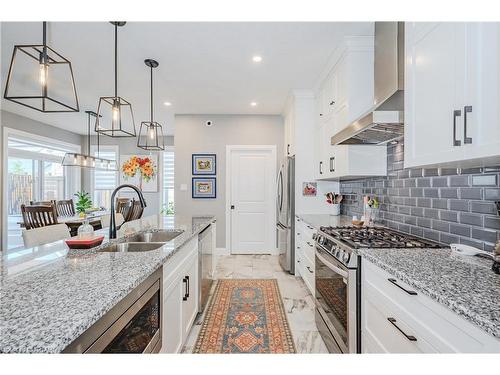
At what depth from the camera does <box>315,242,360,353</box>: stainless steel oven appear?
5.22 ft

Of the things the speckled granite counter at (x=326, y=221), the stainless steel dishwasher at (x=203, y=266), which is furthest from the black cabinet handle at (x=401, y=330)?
the stainless steel dishwasher at (x=203, y=266)

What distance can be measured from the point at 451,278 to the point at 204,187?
4.36 metres

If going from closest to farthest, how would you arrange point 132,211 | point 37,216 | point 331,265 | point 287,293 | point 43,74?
point 43,74
point 331,265
point 287,293
point 37,216
point 132,211

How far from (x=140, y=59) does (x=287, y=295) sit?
313 centimetres

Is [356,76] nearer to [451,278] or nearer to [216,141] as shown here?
[451,278]

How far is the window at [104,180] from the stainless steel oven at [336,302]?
6.43m

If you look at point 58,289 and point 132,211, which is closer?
point 58,289

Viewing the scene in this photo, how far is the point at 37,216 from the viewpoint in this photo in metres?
3.52

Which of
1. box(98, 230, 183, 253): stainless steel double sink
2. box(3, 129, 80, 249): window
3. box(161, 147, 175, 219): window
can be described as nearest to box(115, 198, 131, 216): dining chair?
box(3, 129, 80, 249): window

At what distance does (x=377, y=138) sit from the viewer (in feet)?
7.43

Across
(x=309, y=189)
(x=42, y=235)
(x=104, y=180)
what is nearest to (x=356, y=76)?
(x=309, y=189)

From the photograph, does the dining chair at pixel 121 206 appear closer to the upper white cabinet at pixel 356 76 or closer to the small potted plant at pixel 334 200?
the small potted plant at pixel 334 200

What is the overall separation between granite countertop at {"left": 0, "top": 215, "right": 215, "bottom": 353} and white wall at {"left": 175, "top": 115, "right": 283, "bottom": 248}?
351 cm

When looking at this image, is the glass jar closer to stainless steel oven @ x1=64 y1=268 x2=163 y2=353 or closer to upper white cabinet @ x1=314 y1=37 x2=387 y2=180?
stainless steel oven @ x1=64 y1=268 x2=163 y2=353
